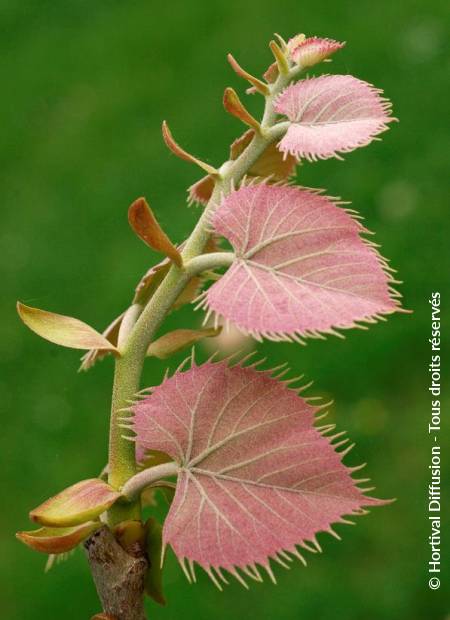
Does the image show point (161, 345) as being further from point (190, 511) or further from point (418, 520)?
point (418, 520)

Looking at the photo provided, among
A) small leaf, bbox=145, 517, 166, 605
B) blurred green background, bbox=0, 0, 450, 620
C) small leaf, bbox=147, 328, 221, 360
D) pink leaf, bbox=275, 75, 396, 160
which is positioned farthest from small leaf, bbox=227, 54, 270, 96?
blurred green background, bbox=0, 0, 450, 620

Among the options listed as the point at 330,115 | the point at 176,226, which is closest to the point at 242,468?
the point at 330,115

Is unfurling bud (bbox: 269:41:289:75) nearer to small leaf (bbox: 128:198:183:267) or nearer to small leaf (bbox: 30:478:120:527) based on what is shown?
small leaf (bbox: 128:198:183:267)

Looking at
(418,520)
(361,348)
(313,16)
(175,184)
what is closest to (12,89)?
→ (175,184)

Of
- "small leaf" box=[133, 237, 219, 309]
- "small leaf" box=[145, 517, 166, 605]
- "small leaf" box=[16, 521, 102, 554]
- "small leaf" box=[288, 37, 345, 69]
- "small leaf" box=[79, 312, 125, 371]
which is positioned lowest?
"small leaf" box=[145, 517, 166, 605]

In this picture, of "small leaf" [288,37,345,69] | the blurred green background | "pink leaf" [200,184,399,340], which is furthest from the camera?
the blurred green background

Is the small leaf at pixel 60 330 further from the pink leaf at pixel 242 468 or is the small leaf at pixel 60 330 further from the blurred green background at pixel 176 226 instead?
the blurred green background at pixel 176 226
